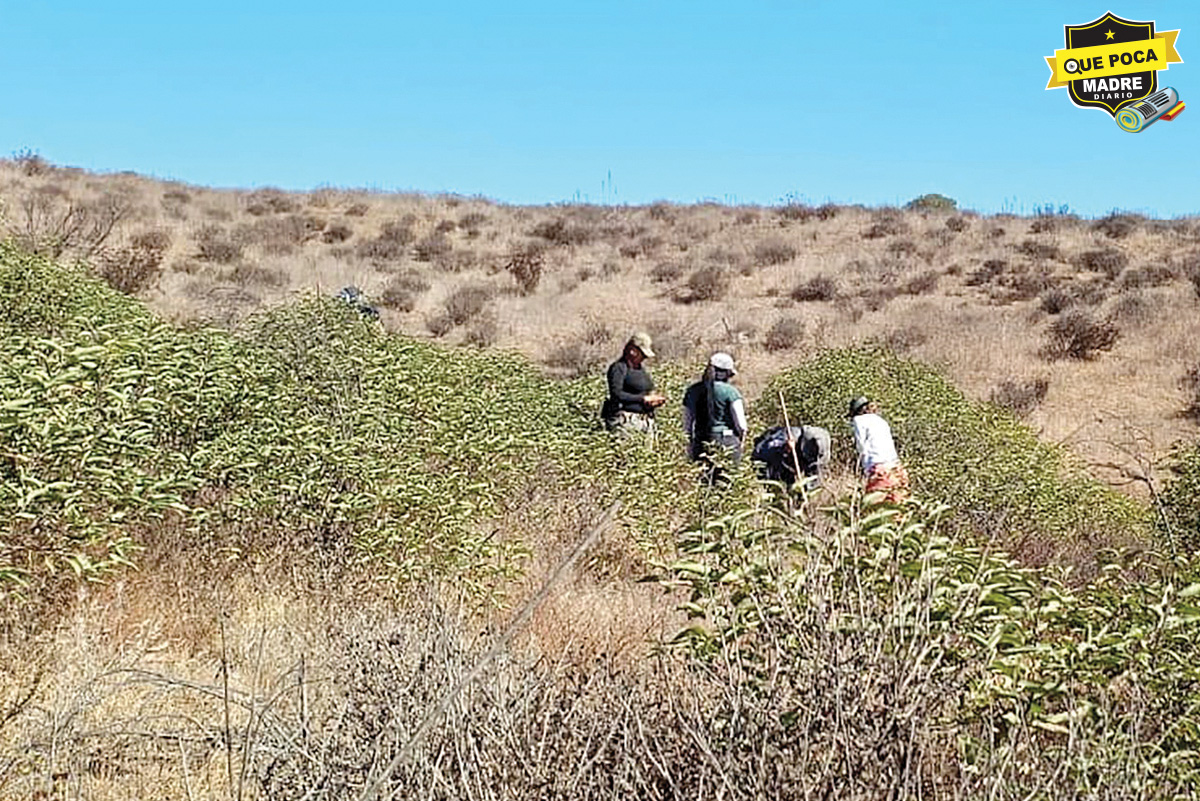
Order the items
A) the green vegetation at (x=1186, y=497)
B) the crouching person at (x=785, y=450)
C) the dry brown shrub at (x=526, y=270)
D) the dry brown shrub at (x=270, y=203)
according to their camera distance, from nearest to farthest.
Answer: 1. the crouching person at (x=785, y=450)
2. the green vegetation at (x=1186, y=497)
3. the dry brown shrub at (x=526, y=270)
4. the dry brown shrub at (x=270, y=203)

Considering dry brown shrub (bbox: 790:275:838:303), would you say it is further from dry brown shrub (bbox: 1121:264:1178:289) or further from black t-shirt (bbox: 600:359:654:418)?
black t-shirt (bbox: 600:359:654:418)

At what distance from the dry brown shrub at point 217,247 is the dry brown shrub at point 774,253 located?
38.5ft

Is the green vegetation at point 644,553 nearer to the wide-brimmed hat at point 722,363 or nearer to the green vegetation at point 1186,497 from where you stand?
the green vegetation at point 1186,497

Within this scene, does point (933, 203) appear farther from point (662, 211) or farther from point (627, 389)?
point (627, 389)

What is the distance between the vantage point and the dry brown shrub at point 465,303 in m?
23.9

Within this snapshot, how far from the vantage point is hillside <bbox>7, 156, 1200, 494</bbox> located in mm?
20859

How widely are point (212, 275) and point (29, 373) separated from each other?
21543 mm

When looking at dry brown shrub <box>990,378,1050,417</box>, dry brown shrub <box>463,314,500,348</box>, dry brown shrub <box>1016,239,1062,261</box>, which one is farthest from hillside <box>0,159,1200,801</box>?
dry brown shrub <box>1016,239,1062,261</box>

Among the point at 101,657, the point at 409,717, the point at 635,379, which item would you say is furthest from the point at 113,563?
the point at 635,379

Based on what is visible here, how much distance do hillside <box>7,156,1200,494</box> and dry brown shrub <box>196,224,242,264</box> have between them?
0.19ft

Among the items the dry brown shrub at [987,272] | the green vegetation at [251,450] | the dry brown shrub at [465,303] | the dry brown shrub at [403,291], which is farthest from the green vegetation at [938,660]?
the dry brown shrub at [987,272]

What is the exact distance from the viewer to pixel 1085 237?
29953 mm

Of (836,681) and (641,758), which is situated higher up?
(836,681)

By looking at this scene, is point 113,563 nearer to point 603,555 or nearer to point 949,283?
point 603,555
